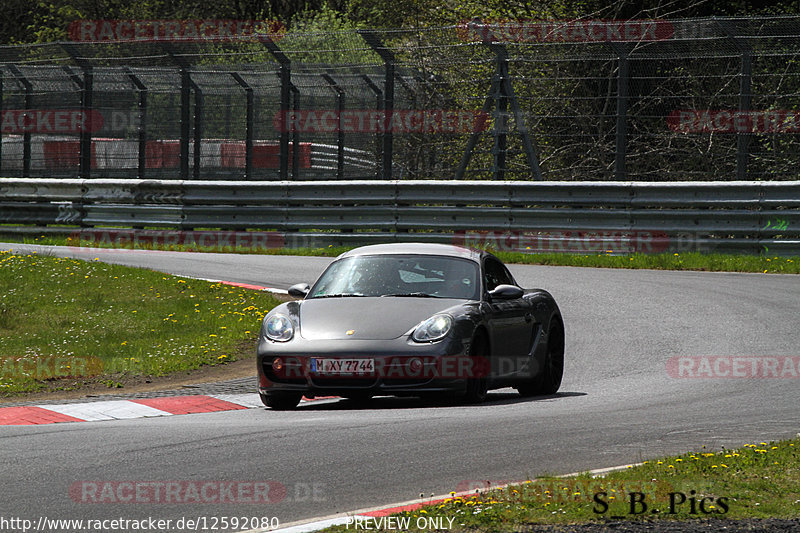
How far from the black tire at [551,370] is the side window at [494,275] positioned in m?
0.54

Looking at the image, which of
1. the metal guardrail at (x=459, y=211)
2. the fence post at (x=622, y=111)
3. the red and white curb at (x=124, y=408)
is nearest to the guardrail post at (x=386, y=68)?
the metal guardrail at (x=459, y=211)

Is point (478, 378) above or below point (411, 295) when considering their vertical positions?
below

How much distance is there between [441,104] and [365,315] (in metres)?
12.0

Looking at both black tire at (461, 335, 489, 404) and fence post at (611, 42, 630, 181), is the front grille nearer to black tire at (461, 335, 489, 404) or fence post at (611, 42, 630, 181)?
black tire at (461, 335, 489, 404)

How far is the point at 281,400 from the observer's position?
30.7 ft

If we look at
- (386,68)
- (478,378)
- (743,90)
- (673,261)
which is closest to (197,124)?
(386,68)

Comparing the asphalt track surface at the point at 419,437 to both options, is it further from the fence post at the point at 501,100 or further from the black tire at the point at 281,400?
the fence post at the point at 501,100

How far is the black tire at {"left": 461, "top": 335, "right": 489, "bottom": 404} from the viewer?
9.16 m

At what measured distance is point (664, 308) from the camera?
14234 millimetres

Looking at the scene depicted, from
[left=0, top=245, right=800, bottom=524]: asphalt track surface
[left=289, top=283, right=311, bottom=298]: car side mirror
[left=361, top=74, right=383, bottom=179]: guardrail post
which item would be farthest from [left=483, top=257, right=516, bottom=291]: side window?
[left=361, top=74, right=383, bottom=179]: guardrail post

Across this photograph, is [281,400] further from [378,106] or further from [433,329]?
[378,106]

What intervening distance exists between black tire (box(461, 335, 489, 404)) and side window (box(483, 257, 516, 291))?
0.78 meters

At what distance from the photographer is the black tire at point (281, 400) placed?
30.4 ft

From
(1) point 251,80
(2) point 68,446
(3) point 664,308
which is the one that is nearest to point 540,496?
(2) point 68,446
